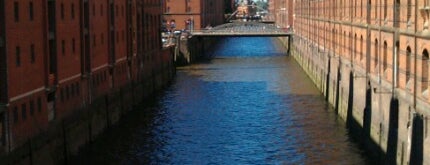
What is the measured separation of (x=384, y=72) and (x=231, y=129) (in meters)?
11.4

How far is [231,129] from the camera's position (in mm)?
41938

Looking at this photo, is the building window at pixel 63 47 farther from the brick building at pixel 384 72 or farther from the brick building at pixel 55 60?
the brick building at pixel 384 72

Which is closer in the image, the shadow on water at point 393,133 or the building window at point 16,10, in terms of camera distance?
the building window at point 16,10

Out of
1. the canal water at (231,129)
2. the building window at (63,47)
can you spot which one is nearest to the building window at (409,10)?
the canal water at (231,129)

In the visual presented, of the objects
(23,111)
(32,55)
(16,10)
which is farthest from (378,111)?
(16,10)

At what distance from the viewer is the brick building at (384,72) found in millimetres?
25719

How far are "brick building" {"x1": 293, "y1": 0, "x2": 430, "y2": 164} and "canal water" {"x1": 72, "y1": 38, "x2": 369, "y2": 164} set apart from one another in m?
1.76

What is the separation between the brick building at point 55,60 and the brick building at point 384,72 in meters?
14.2

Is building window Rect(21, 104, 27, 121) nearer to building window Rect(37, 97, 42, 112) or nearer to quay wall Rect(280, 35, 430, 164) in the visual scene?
building window Rect(37, 97, 42, 112)

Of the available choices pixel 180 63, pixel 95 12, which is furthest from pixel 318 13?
pixel 95 12

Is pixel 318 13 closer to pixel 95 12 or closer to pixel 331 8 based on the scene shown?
pixel 331 8

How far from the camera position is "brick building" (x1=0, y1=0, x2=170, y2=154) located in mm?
26469

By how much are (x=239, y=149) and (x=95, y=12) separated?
41.0 ft

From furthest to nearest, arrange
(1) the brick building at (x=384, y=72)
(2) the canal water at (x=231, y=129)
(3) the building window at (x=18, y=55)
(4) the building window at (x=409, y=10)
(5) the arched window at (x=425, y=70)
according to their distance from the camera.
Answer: (2) the canal water at (x=231, y=129) < (4) the building window at (x=409, y=10) < (3) the building window at (x=18, y=55) < (1) the brick building at (x=384, y=72) < (5) the arched window at (x=425, y=70)
